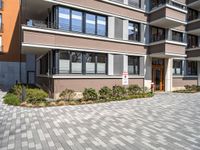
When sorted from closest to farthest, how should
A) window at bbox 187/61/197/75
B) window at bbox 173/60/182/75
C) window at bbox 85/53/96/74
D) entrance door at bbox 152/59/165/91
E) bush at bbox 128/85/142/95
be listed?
1. window at bbox 85/53/96/74
2. bush at bbox 128/85/142/95
3. entrance door at bbox 152/59/165/91
4. window at bbox 173/60/182/75
5. window at bbox 187/61/197/75

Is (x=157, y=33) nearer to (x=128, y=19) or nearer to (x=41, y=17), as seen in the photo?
(x=128, y=19)

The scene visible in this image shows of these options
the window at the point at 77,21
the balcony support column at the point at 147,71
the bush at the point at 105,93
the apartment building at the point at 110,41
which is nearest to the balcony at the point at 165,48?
the apartment building at the point at 110,41

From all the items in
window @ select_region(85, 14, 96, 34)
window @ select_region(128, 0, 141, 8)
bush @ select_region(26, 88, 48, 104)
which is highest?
window @ select_region(128, 0, 141, 8)

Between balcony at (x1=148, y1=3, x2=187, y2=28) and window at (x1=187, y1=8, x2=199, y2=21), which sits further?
window at (x1=187, y1=8, x2=199, y2=21)

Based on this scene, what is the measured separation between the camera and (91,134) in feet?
20.5

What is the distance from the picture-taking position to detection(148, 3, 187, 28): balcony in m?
17.5

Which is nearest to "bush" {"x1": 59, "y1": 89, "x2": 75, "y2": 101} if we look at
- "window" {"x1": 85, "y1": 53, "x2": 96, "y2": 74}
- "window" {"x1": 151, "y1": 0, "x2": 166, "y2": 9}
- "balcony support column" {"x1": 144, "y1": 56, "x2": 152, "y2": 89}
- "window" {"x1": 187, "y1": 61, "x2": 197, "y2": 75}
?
"window" {"x1": 85, "y1": 53, "x2": 96, "y2": 74}

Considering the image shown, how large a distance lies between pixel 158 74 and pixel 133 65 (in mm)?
3694

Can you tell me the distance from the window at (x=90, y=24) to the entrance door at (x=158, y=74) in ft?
24.2

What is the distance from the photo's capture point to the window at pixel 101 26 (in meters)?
15.9

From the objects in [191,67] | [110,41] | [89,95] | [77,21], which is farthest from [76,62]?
[191,67]

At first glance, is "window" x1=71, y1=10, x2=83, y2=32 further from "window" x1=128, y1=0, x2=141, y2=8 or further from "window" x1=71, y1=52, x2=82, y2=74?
"window" x1=128, y1=0, x2=141, y2=8

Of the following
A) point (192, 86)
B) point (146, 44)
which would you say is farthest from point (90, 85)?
point (192, 86)

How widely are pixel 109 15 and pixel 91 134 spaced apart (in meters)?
12.0
